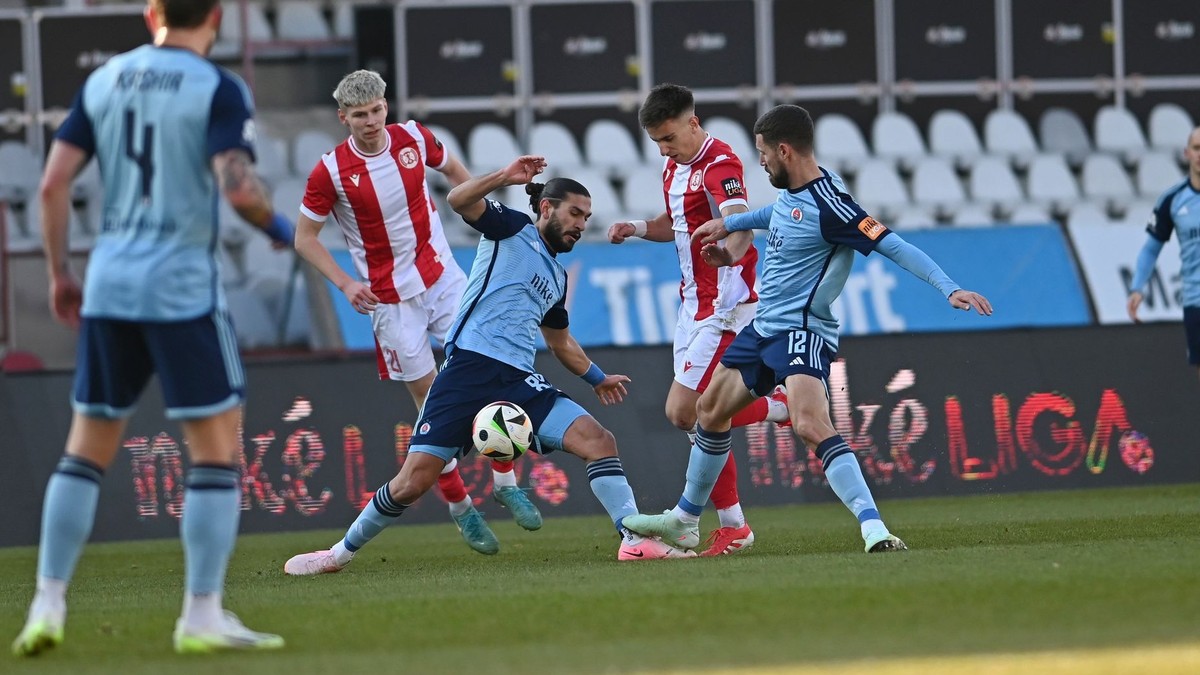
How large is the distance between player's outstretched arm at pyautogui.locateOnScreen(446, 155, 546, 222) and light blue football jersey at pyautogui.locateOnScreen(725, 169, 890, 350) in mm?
1124

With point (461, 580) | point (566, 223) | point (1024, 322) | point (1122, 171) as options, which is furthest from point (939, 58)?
point (461, 580)

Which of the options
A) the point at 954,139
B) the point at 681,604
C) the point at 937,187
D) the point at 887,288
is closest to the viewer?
the point at 681,604

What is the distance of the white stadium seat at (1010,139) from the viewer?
699 inches

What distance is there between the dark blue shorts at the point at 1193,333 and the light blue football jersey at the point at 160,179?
752 centimetres

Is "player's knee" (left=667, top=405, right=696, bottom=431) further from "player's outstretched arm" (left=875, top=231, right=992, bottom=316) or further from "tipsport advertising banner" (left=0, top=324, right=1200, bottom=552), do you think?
"tipsport advertising banner" (left=0, top=324, right=1200, bottom=552)

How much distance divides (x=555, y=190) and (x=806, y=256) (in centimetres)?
122

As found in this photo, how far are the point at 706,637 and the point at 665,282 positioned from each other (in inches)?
374

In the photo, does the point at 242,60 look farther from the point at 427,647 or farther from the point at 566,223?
the point at 427,647

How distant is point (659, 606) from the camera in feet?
18.6

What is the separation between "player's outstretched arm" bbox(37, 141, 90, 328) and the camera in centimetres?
516

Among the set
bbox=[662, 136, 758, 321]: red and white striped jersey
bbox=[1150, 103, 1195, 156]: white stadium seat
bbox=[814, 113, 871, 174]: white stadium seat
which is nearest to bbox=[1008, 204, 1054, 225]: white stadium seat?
bbox=[814, 113, 871, 174]: white stadium seat

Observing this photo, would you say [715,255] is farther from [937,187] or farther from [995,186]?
[995,186]

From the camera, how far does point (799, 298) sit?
25.0 feet

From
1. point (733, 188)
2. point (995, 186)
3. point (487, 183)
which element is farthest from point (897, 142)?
point (487, 183)
